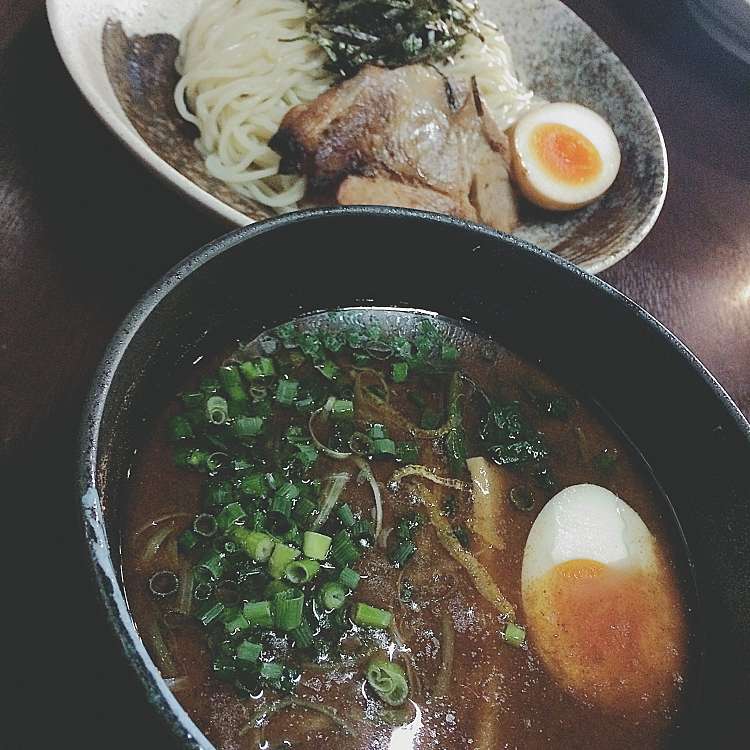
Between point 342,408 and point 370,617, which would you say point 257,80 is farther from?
point 370,617

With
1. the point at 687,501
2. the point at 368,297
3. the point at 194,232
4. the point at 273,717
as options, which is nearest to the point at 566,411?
the point at 687,501

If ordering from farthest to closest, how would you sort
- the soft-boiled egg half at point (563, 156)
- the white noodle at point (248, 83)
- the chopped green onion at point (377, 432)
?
the soft-boiled egg half at point (563, 156), the white noodle at point (248, 83), the chopped green onion at point (377, 432)

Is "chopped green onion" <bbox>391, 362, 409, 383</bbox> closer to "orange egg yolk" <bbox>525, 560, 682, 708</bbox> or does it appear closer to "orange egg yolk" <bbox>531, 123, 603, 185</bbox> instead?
"orange egg yolk" <bbox>525, 560, 682, 708</bbox>

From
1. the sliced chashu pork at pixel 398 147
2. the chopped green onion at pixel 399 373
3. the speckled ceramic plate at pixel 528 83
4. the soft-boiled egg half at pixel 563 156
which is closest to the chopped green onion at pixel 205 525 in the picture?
the chopped green onion at pixel 399 373

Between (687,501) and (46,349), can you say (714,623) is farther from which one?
(46,349)

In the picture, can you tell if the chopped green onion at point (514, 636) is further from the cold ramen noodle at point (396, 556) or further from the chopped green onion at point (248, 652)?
the chopped green onion at point (248, 652)

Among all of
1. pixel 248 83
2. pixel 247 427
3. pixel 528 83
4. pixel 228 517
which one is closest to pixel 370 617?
pixel 228 517

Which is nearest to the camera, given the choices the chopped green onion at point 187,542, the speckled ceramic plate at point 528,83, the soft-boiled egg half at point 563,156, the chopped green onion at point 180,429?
the chopped green onion at point 187,542
